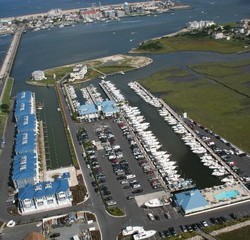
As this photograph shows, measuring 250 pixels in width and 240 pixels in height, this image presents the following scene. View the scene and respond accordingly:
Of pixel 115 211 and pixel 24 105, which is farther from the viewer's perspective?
pixel 24 105

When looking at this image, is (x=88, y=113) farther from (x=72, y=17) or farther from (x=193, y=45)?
(x=72, y=17)

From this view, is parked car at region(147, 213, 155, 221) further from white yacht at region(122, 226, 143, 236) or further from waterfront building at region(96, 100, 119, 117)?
waterfront building at region(96, 100, 119, 117)

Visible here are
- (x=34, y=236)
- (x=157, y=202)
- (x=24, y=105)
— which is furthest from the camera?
(x=24, y=105)

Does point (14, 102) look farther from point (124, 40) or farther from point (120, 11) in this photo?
point (120, 11)

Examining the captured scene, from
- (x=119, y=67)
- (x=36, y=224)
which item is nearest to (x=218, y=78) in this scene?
(x=119, y=67)

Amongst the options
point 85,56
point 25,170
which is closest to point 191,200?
point 25,170

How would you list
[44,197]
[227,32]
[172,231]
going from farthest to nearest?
[227,32]
[44,197]
[172,231]
